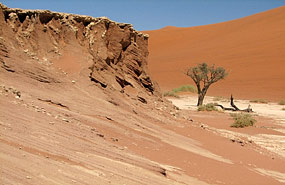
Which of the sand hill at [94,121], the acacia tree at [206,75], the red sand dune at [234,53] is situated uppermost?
the red sand dune at [234,53]

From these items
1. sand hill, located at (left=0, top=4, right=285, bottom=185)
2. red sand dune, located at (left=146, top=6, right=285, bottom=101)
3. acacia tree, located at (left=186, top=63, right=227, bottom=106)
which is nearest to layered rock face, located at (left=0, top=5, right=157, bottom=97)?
sand hill, located at (left=0, top=4, right=285, bottom=185)

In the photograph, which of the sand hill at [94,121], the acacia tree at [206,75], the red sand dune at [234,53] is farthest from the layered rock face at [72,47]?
the red sand dune at [234,53]

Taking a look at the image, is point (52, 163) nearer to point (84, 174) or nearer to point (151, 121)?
point (84, 174)

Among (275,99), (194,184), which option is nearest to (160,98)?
(194,184)

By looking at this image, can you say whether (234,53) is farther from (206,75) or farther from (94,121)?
(94,121)

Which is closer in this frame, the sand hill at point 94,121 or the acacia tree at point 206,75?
the sand hill at point 94,121

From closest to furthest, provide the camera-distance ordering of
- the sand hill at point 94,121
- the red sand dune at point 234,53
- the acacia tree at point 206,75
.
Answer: the sand hill at point 94,121 < the acacia tree at point 206,75 < the red sand dune at point 234,53

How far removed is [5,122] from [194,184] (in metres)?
2.95

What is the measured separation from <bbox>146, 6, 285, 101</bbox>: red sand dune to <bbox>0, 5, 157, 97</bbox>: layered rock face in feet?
88.7

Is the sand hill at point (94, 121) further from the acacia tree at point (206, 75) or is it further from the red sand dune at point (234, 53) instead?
the red sand dune at point (234, 53)

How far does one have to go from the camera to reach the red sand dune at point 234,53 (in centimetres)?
4409

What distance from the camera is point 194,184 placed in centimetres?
568

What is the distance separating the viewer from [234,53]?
60.7 metres

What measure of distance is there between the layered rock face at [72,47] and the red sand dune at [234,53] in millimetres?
27044
